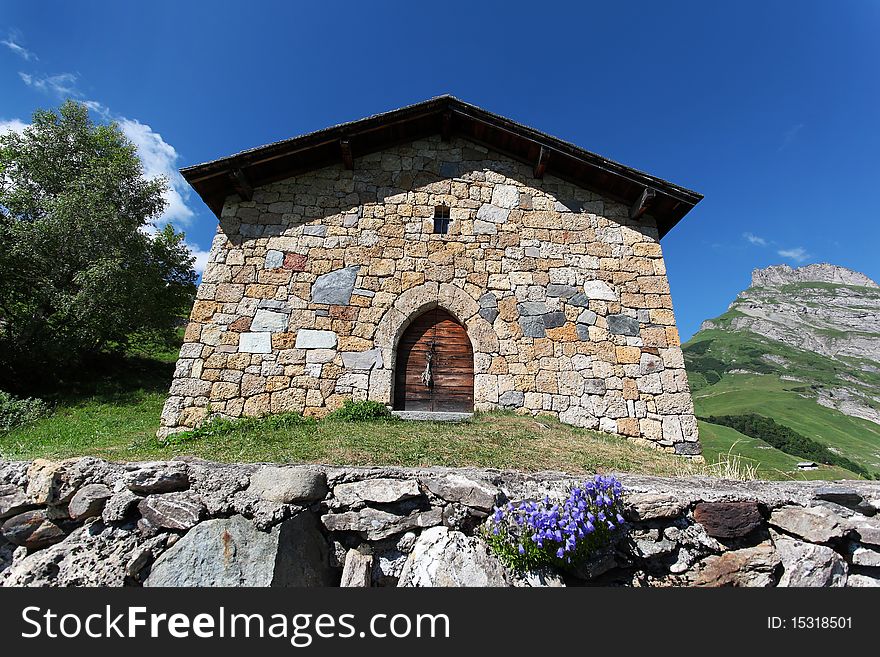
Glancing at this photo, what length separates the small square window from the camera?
793cm

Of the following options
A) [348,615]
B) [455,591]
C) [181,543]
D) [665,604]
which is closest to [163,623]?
[181,543]

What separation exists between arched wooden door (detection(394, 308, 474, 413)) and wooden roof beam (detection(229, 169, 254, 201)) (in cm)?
428

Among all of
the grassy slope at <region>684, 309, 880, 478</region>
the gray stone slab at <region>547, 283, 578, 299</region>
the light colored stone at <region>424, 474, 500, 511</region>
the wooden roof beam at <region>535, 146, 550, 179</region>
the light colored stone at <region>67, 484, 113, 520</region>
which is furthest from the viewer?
the grassy slope at <region>684, 309, 880, 478</region>

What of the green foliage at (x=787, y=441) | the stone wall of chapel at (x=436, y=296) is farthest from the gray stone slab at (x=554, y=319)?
the green foliage at (x=787, y=441)

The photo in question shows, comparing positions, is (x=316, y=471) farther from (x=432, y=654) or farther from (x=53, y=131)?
(x=53, y=131)

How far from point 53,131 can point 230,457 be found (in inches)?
616

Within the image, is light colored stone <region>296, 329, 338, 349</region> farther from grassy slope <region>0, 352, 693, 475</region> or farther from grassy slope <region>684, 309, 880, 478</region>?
grassy slope <region>684, 309, 880, 478</region>

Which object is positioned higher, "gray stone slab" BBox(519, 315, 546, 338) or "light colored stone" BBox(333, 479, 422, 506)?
"gray stone slab" BBox(519, 315, 546, 338)

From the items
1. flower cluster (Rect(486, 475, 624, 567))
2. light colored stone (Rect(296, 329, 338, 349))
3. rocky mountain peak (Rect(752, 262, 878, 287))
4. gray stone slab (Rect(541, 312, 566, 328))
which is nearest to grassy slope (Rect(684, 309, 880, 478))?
gray stone slab (Rect(541, 312, 566, 328))

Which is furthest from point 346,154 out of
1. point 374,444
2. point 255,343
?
point 374,444

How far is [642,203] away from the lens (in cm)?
757

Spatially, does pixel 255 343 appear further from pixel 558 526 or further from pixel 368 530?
pixel 558 526

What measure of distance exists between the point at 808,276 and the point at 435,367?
188486 mm

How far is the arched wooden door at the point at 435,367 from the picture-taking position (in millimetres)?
7207
